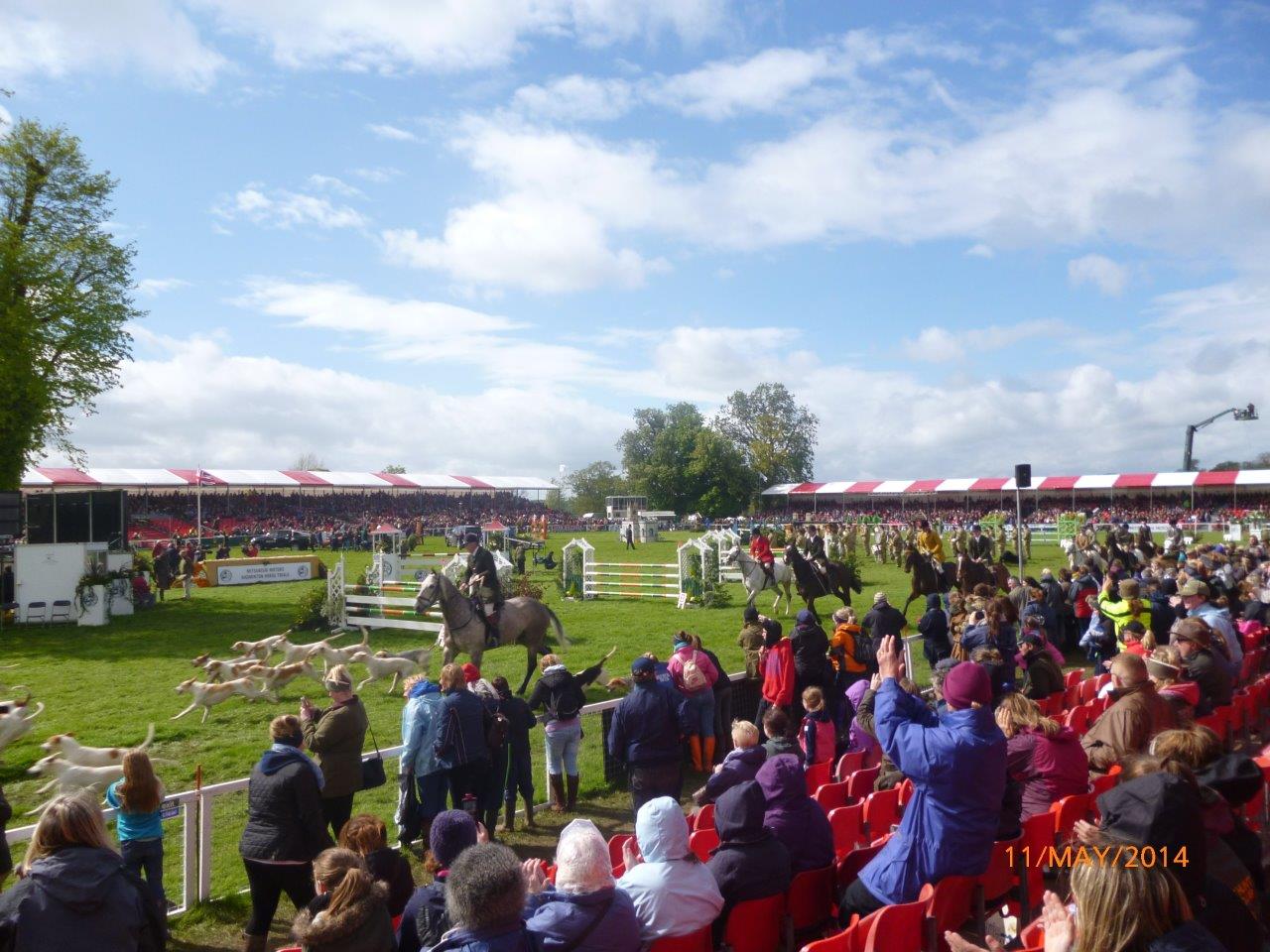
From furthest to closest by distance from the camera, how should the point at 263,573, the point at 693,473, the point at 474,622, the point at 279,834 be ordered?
the point at 693,473 → the point at 263,573 → the point at 474,622 → the point at 279,834

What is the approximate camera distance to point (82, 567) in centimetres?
2039

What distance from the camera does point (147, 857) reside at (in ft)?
15.6

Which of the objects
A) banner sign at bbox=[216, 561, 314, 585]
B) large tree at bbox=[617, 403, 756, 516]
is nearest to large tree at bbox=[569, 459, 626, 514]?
large tree at bbox=[617, 403, 756, 516]

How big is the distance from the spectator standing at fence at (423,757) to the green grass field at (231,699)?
0.91 metres

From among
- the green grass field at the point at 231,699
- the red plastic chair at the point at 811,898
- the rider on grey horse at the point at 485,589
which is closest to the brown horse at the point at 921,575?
the green grass field at the point at 231,699

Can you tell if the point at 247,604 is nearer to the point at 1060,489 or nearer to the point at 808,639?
the point at 808,639

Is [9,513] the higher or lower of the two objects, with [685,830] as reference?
higher

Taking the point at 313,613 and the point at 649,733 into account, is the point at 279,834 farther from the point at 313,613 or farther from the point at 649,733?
the point at 313,613

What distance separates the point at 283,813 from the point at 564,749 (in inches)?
121

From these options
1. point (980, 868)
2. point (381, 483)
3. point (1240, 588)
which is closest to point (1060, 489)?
point (381, 483)

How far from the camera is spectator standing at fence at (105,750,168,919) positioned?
178 inches

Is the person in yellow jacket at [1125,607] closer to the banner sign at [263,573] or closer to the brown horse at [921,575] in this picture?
the brown horse at [921,575]

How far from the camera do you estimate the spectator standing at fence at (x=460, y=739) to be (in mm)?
6188

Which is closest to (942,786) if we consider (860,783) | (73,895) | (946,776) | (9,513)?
(946,776)
